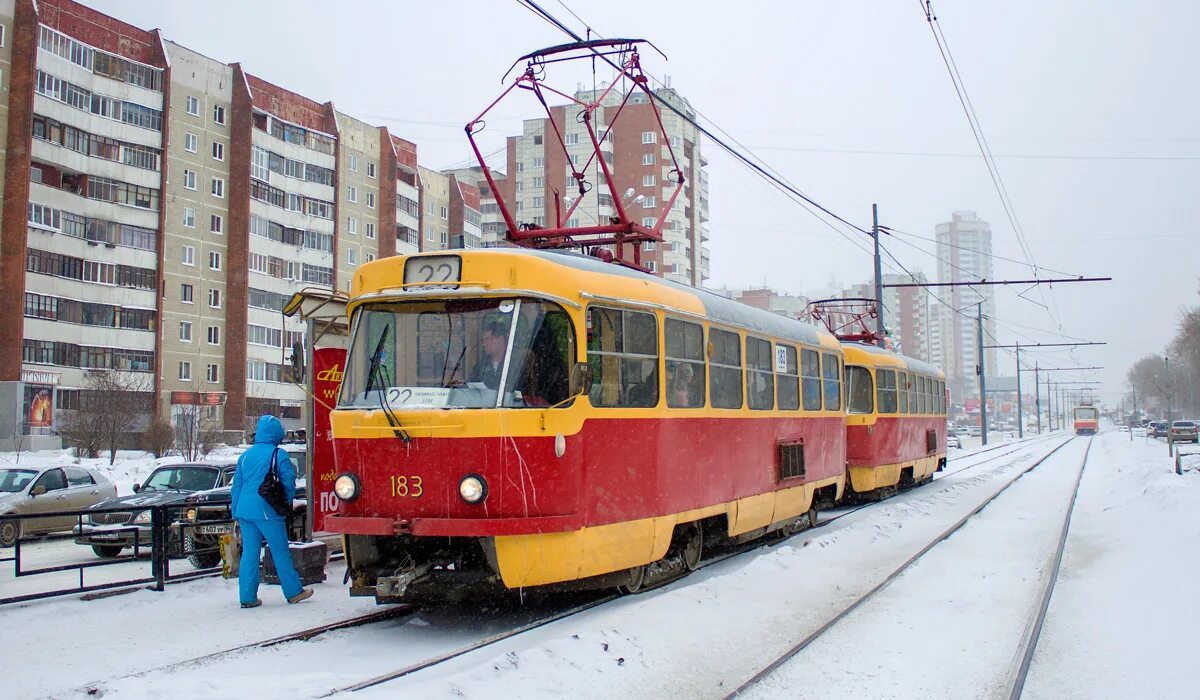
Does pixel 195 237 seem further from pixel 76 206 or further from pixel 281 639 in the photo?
pixel 281 639

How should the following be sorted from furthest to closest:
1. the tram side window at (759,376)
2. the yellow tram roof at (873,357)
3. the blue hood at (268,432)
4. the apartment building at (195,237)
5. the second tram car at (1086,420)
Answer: the second tram car at (1086,420) < the apartment building at (195,237) < the yellow tram roof at (873,357) < the tram side window at (759,376) < the blue hood at (268,432)

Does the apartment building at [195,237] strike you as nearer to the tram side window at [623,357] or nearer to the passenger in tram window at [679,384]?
the passenger in tram window at [679,384]

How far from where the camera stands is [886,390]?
65.1 ft

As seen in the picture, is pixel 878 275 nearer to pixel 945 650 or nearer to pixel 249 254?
pixel 945 650

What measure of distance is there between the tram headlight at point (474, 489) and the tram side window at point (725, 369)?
3565 millimetres

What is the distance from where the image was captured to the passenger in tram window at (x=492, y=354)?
24.8ft

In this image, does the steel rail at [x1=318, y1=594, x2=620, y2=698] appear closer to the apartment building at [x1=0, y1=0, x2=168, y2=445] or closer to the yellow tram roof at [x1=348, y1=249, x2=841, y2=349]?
the yellow tram roof at [x1=348, y1=249, x2=841, y2=349]

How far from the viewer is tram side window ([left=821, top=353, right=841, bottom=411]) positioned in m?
15.1

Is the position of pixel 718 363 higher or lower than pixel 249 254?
lower

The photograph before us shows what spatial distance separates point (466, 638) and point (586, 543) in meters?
1.20

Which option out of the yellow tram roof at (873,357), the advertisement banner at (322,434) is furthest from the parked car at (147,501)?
the yellow tram roof at (873,357)

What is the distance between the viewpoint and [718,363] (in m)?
10.6

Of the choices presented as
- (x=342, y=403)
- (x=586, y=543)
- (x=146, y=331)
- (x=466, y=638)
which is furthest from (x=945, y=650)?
(x=146, y=331)

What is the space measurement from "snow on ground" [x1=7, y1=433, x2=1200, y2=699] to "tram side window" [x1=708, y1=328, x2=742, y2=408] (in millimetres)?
1812
